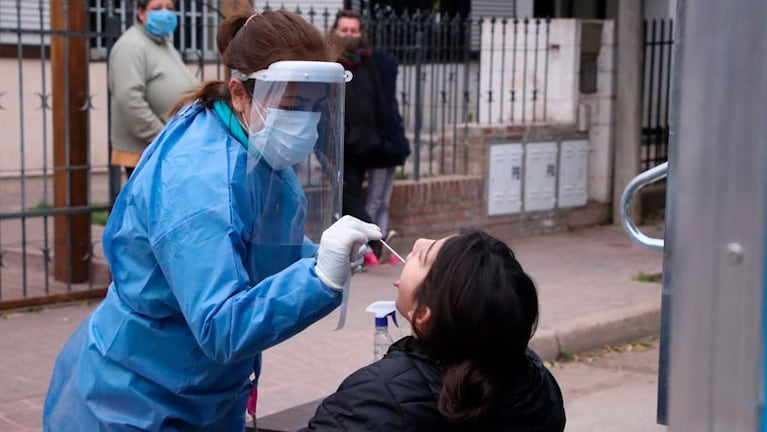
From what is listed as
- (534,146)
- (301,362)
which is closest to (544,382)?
(301,362)

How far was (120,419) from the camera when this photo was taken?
2430mm

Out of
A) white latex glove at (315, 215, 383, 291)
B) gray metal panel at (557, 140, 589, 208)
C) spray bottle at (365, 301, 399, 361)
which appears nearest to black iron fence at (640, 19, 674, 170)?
gray metal panel at (557, 140, 589, 208)

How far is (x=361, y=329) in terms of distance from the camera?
21.5 feet

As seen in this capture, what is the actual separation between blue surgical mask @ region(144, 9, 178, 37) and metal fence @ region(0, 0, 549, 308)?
18.4 inches

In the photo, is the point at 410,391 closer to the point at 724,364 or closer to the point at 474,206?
the point at 724,364

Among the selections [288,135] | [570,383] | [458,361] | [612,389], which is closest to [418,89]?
[570,383]

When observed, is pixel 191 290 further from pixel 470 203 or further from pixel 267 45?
pixel 470 203

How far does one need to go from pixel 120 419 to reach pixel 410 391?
0.66 m

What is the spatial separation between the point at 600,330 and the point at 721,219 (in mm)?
5636

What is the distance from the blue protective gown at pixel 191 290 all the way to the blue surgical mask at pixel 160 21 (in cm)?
→ 433

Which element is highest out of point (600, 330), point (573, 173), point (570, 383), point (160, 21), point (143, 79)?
point (160, 21)

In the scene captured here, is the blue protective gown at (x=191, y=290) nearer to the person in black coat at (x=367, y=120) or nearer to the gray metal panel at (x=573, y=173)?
the person in black coat at (x=367, y=120)

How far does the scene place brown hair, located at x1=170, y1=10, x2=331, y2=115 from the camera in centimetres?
247

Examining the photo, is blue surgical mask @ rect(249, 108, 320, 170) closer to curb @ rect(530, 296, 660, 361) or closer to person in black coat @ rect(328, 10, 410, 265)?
curb @ rect(530, 296, 660, 361)
